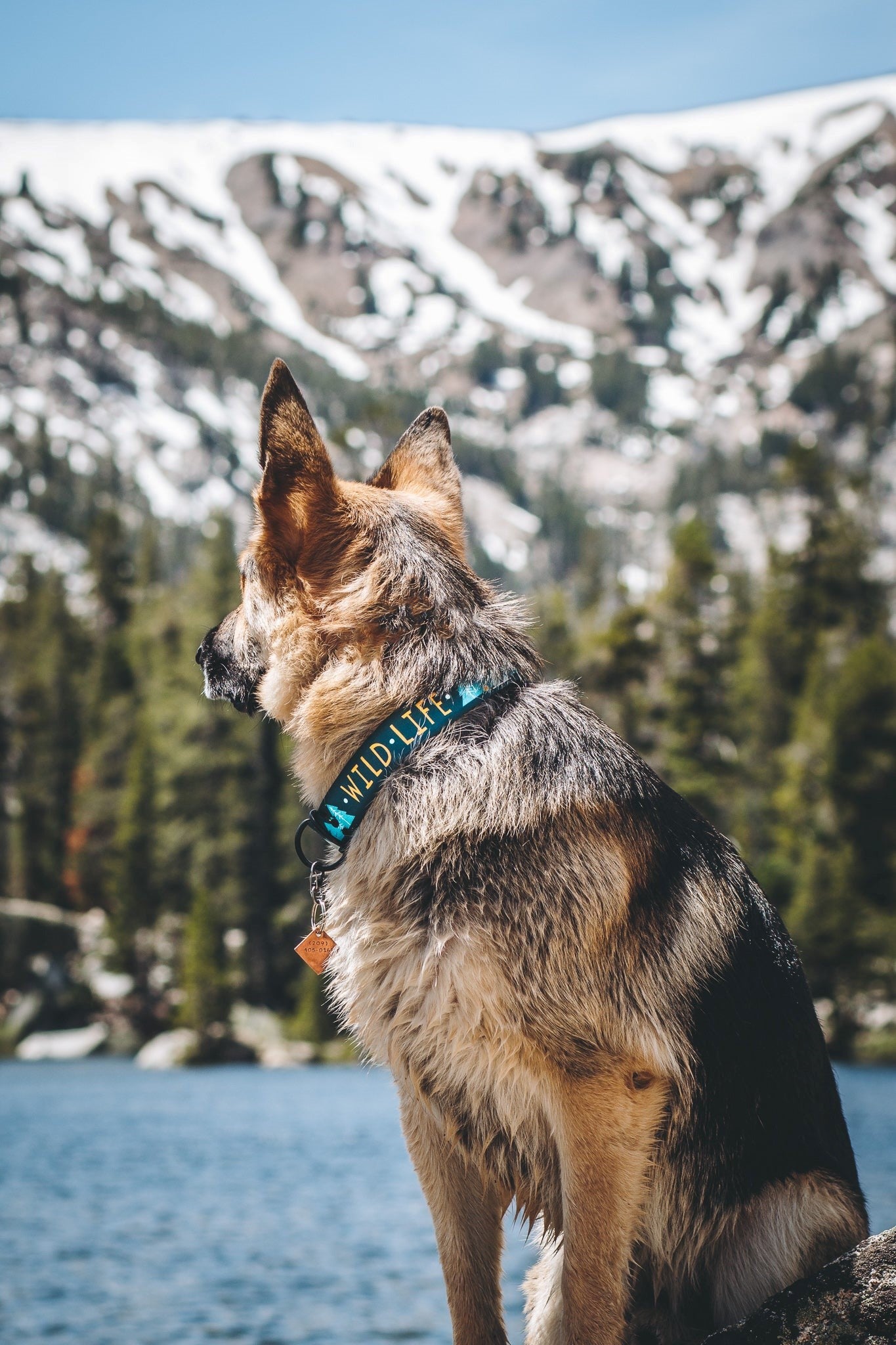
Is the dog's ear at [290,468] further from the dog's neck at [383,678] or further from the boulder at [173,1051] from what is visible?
the boulder at [173,1051]

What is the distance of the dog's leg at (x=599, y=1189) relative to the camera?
4168 mm

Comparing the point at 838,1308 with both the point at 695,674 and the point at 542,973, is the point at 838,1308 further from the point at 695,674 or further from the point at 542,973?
the point at 695,674

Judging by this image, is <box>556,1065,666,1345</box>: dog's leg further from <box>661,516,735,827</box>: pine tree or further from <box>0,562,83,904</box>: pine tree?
<box>0,562,83,904</box>: pine tree

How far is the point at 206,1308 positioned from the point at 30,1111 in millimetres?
21552

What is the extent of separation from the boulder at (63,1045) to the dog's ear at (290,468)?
186 feet

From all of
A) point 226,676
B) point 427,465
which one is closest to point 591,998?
point 226,676

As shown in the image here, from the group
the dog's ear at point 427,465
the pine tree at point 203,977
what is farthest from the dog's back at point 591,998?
the pine tree at point 203,977

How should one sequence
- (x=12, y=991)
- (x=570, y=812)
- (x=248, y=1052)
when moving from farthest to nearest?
(x=12, y=991) → (x=248, y=1052) → (x=570, y=812)

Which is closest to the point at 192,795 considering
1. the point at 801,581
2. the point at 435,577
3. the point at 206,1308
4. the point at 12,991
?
the point at 12,991

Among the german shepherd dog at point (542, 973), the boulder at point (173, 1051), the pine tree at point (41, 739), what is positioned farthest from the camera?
the pine tree at point (41, 739)

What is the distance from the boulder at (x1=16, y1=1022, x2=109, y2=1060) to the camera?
187 ft

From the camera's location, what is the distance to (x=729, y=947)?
4602mm

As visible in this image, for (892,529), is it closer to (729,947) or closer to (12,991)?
(12,991)

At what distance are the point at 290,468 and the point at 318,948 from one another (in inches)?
69.5
